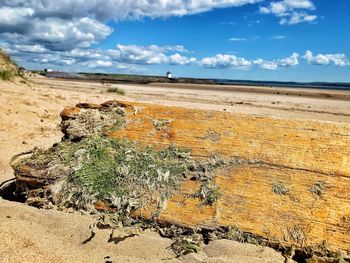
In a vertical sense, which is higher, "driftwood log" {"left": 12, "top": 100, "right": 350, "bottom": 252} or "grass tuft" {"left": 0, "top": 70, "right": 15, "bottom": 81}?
"grass tuft" {"left": 0, "top": 70, "right": 15, "bottom": 81}

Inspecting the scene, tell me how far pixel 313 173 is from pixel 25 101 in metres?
7.86

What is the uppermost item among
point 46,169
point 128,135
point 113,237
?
point 128,135

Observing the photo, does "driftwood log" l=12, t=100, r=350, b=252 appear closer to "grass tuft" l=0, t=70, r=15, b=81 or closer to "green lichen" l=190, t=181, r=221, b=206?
"green lichen" l=190, t=181, r=221, b=206

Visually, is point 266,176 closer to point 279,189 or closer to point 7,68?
point 279,189

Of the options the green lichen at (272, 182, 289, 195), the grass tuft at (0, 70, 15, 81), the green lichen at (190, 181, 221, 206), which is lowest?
the green lichen at (190, 181, 221, 206)

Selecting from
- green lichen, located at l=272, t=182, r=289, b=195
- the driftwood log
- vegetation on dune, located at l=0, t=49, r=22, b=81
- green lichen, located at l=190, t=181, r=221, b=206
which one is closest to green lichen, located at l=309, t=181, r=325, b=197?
the driftwood log

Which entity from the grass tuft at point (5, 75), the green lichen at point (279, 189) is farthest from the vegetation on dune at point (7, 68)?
the green lichen at point (279, 189)

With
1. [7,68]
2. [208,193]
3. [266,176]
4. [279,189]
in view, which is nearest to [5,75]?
[7,68]

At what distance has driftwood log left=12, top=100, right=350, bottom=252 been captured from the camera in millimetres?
3127

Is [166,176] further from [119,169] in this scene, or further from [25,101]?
[25,101]

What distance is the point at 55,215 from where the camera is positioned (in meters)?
3.56

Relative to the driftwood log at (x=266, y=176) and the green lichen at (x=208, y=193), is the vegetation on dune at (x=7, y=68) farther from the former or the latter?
the green lichen at (x=208, y=193)

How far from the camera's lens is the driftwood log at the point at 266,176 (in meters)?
3.13

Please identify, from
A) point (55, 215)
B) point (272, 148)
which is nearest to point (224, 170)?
point (272, 148)
